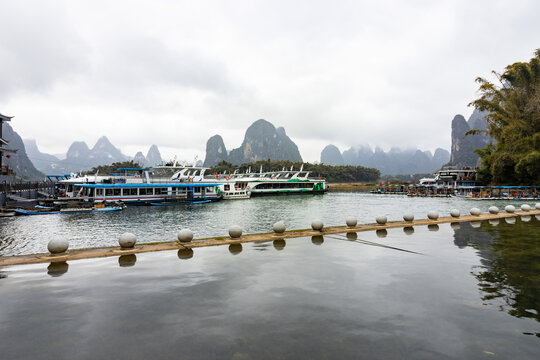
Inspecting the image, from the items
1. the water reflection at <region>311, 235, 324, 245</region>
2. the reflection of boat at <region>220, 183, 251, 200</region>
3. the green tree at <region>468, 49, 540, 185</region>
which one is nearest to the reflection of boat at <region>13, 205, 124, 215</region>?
the reflection of boat at <region>220, 183, 251, 200</region>

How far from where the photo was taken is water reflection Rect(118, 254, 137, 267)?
950cm

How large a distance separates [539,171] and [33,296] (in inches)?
2779

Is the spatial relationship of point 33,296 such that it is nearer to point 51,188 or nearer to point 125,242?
point 125,242

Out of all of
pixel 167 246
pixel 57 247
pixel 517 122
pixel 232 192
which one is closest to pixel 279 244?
pixel 167 246

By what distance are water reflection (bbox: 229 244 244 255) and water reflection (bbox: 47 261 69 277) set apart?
545 centimetres

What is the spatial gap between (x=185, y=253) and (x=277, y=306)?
5.93 metres

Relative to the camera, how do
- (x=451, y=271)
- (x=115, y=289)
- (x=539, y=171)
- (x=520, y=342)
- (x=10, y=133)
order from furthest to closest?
(x=10, y=133) → (x=539, y=171) → (x=451, y=271) → (x=115, y=289) → (x=520, y=342)

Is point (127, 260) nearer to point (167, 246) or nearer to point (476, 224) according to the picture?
point (167, 246)

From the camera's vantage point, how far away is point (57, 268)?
29.7 ft

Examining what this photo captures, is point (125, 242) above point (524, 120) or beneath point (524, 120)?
beneath

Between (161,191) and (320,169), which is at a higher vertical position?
(320,169)

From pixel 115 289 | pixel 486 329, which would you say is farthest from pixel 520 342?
pixel 115 289

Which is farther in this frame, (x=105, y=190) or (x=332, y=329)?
(x=105, y=190)

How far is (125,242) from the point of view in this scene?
11.1 metres
